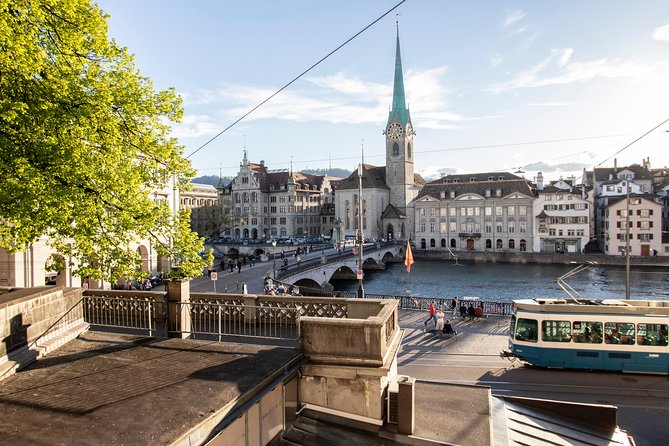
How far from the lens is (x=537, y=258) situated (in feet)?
261

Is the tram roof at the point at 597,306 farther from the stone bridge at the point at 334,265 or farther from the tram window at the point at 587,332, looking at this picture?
the stone bridge at the point at 334,265

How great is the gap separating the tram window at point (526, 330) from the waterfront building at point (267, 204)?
285 feet

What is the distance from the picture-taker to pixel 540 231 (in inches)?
3344

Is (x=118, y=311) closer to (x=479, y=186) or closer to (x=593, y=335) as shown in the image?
(x=593, y=335)

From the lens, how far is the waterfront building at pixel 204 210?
90.2m

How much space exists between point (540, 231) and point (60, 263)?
83719 mm

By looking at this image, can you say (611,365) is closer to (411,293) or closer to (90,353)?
(90,353)

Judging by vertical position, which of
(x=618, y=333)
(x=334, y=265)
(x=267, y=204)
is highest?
(x=267, y=204)

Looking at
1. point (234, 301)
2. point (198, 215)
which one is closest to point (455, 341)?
point (234, 301)

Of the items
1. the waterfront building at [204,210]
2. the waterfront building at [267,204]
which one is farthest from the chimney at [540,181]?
the waterfront building at [204,210]

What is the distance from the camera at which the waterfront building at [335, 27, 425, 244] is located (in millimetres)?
106250

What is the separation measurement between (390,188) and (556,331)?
96.3 meters

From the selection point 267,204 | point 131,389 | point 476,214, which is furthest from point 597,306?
point 267,204

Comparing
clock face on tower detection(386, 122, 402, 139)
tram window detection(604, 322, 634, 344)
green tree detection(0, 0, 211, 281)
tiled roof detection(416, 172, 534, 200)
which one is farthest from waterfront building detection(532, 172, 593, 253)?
green tree detection(0, 0, 211, 281)
